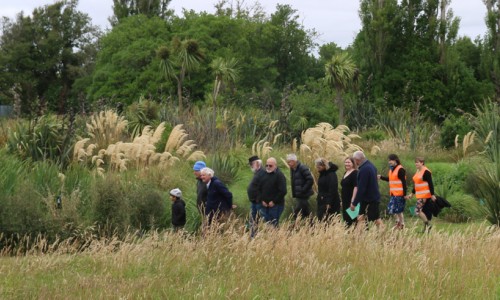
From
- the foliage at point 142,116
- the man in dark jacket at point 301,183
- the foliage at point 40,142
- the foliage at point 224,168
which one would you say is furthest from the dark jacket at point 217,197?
the foliage at point 142,116

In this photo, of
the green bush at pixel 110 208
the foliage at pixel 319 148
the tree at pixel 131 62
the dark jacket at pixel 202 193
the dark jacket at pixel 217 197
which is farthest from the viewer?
the tree at pixel 131 62

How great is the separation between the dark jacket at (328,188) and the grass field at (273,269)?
3830mm

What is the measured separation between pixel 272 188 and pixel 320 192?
87 cm

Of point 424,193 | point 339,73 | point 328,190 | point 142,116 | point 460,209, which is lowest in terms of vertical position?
point 460,209

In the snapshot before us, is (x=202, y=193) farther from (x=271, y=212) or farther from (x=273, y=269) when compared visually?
(x=273, y=269)

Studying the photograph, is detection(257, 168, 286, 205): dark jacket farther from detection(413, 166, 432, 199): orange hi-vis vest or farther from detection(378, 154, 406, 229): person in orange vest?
detection(413, 166, 432, 199): orange hi-vis vest

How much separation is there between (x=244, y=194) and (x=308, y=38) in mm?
47769

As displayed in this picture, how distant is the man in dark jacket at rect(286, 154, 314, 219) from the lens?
43.4 feet

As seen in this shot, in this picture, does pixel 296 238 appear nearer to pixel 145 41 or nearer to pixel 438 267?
pixel 438 267

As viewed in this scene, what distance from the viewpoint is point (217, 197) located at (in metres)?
11.8

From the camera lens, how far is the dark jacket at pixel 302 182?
43.3ft

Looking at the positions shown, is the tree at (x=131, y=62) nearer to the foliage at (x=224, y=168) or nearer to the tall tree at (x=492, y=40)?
the tall tree at (x=492, y=40)

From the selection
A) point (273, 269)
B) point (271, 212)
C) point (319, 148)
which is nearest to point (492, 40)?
point (319, 148)

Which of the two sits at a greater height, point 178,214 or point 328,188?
point 328,188
